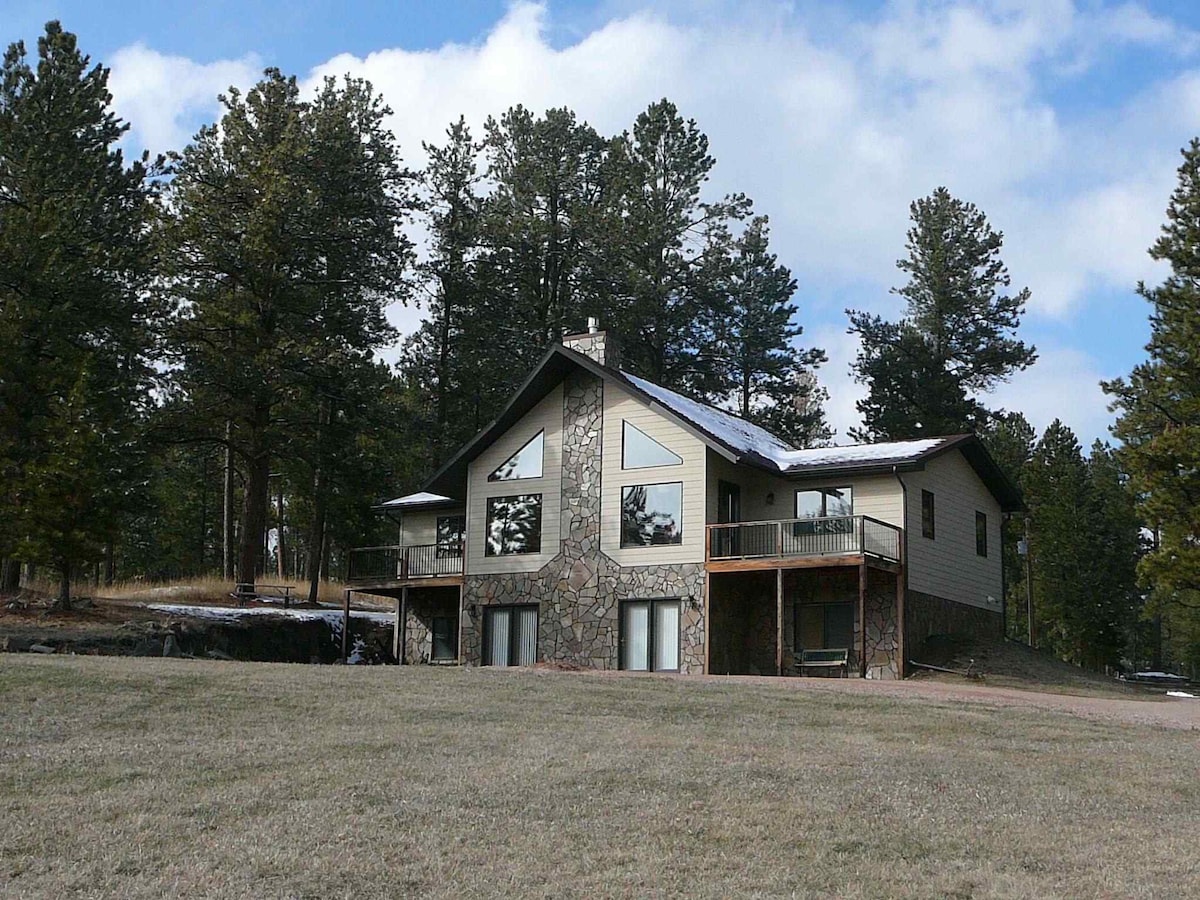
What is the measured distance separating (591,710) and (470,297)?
27567 millimetres

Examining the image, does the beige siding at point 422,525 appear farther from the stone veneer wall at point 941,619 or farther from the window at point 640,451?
the stone veneer wall at point 941,619

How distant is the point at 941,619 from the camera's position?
29.5 meters

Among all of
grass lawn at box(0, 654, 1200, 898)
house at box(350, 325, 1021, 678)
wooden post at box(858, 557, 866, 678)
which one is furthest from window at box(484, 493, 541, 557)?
grass lawn at box(0, 654, 1200, 898)

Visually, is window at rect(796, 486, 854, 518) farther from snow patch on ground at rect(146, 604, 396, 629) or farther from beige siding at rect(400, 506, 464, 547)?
snow patch on ground at rect(146, 604, 396, 629)

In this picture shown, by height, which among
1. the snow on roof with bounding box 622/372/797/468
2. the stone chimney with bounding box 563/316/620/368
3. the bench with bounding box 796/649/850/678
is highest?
the stone chimney with bounding box 563/316/620/368

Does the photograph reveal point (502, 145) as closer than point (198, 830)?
No

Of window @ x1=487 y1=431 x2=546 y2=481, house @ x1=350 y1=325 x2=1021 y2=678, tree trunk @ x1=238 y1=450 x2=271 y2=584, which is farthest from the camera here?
tree trunk @ x1=238 y1=450 x2=271 y2=584

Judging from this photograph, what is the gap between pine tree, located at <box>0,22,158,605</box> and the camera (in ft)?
91.9

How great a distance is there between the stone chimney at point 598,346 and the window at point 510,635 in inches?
231

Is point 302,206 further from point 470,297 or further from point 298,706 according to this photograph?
point 298,706

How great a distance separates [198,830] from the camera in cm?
1064

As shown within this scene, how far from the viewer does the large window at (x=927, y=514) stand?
28938mm

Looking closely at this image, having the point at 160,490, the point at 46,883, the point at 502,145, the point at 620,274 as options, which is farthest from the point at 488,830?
the point at 160,490

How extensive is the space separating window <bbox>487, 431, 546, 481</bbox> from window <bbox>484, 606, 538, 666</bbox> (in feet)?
10.0
